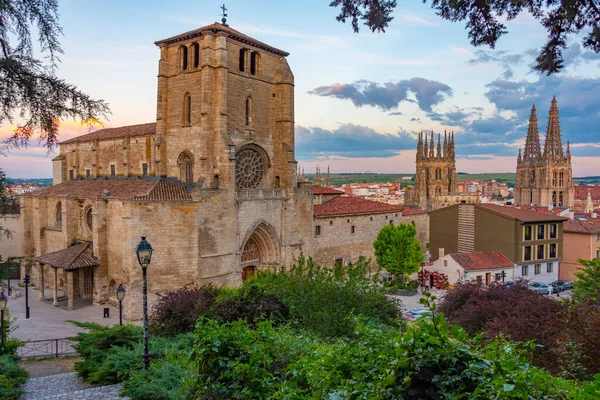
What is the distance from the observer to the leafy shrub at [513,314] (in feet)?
38.4

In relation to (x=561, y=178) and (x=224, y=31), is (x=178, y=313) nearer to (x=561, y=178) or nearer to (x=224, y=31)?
(x=224, y=31)

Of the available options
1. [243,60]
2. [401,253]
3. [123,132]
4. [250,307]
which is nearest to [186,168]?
[243,60]

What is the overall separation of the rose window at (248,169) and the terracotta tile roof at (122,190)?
3.91 meters

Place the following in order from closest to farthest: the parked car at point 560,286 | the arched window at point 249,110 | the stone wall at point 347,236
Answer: the arched window at point 249,110
the stone wall at point 347,236
the parked car at point 560,286

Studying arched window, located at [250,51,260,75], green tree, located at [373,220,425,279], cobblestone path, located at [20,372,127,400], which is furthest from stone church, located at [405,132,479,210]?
cobblestone path, located at [20,372,127,400]

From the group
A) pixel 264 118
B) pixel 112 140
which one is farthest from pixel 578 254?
pixel 112 140

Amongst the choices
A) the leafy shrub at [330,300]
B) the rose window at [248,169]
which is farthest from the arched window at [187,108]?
the leafy shrub at [330,300]

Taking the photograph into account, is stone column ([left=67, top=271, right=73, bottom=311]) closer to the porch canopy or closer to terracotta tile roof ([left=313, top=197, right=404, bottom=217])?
the porch canopy

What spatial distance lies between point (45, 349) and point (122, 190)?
1142 cm

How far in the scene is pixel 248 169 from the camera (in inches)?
1195

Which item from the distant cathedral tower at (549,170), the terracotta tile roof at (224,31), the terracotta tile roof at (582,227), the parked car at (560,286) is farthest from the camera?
the distant cathedral tower at (549,170)

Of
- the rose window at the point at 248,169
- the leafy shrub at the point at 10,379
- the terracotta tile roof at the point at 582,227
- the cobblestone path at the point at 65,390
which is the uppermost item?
the rose window at the point at 248,169

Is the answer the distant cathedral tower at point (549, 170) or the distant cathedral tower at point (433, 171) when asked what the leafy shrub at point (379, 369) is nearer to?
the distant cathedral tower at point (433, 171)

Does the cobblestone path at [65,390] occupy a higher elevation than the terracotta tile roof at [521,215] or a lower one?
lower
